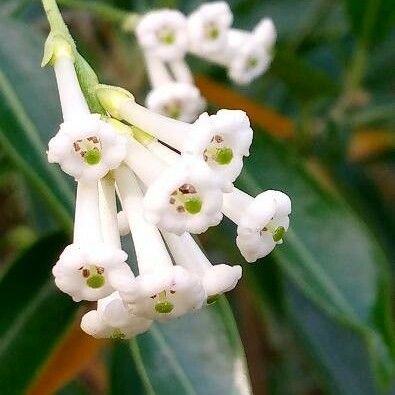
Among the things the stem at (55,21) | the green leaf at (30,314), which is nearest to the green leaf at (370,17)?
the green leaf at (30,314)

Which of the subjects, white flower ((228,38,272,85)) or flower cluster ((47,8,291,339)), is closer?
flower cluster ((47,8,291,339))

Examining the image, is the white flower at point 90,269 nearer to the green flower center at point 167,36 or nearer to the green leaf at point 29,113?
the green leaf at point 29,113

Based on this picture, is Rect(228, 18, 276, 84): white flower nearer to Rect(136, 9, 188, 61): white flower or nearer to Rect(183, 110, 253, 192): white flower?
Rect(136, 9, 188, 61): white flower

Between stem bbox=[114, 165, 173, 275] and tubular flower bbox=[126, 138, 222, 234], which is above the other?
tubular flower bbox=[126, 138, 222, 234]

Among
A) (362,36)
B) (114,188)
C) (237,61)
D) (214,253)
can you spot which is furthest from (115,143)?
(214,253)

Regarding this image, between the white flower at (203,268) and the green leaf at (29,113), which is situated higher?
the white flower at (203,268)

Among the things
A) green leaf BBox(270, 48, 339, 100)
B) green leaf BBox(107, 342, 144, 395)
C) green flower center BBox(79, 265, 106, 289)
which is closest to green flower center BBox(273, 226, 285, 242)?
green flower center BBox(79, 265, 106, 289)

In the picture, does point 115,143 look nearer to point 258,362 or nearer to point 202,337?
point 202,337

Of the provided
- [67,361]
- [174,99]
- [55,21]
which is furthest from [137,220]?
[67,361]
